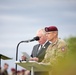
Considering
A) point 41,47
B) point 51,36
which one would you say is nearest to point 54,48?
point 51,36

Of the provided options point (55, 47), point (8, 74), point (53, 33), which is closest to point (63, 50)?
A: point (55, 47)

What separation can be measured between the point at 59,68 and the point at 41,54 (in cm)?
209

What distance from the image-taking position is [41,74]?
156 inches

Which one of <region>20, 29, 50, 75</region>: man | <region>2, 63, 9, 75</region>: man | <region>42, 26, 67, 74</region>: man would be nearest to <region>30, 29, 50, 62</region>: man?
<region>20, 29, 50, 75</region>: man

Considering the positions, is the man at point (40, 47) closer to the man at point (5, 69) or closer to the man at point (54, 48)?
the man at point (54, 48)

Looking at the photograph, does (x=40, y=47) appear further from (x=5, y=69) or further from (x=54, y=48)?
(x=5, y=69)

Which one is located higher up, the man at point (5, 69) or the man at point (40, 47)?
the man at point (40, 47)

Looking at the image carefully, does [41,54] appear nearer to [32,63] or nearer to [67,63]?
[32,63]

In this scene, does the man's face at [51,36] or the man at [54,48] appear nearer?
the man at [54,48]

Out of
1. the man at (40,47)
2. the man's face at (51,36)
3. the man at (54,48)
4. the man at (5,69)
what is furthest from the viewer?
the man at (5,69)

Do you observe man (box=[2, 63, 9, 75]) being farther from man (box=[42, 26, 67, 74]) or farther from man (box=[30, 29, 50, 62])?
man (box=[42, 26, 67, 74])

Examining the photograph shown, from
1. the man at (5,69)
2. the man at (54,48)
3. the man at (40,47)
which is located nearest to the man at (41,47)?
the man at (40,47)

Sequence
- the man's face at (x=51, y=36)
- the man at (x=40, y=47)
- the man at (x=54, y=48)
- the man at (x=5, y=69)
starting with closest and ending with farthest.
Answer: the man at (x=54, y=48), the man's face at (x=51, y=36), the man at (x=40, y=47), the man at (x=5, y=69)

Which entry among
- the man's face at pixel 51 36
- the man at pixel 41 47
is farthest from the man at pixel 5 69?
the man's face at pixel 51 36
